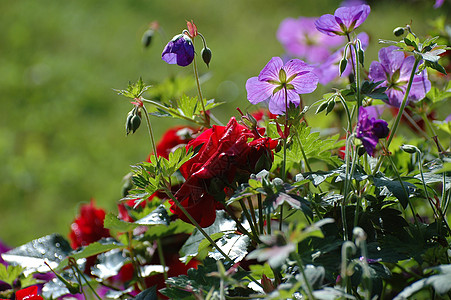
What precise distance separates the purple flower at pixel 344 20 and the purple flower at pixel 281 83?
6 centimetres

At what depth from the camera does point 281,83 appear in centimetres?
60

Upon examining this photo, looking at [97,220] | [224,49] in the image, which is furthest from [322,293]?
[224,49]

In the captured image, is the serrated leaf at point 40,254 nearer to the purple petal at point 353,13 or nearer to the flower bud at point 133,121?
the flower bud at point 133,121

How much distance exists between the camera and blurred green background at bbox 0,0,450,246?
244 cm

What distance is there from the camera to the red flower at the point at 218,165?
0.55m

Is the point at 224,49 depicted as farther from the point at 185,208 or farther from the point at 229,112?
the point at 185,208

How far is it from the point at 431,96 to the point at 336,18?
0.74ft

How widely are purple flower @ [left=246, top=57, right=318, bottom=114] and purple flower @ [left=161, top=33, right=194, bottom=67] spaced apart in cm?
7

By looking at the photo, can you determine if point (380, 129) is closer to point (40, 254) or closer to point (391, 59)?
point (391, 59)

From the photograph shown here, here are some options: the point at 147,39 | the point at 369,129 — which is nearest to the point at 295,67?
the point at 369,129

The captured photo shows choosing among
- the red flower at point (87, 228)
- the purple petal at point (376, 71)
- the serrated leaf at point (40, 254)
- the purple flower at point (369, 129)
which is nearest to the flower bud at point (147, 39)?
the red flower at point (87, 228)

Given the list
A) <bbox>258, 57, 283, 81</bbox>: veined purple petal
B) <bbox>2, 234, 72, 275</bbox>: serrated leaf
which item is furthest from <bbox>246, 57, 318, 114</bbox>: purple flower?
<bbox>2, 234, 72, 275</bbox>: serrated leaf

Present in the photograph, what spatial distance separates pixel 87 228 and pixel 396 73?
0.56 m

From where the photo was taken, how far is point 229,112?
2.87 metres
